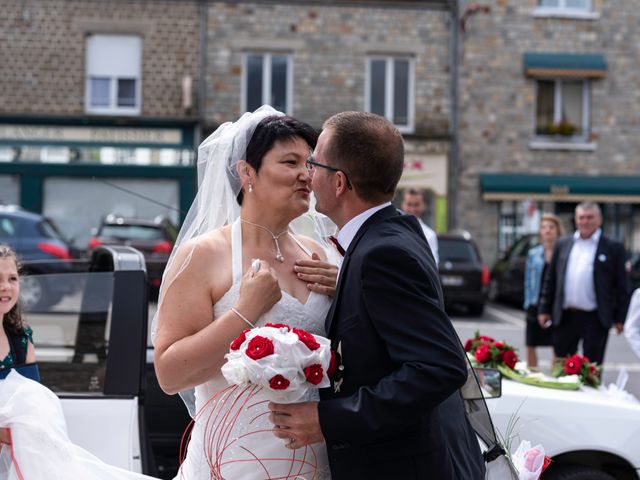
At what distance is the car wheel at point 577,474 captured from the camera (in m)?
4.46

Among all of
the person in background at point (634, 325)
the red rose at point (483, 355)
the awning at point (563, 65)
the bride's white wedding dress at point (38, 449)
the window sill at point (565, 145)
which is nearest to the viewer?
A: the bride's white wedding dress at point (38, 449)

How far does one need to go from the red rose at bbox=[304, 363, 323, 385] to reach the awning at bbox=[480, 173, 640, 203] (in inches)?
836

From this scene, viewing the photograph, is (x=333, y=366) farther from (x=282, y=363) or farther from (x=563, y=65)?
(x=563, y=65)

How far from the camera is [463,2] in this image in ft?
77.4

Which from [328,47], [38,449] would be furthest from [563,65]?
[38,449]

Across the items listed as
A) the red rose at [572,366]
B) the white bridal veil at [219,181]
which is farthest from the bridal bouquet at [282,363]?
the red rose at [572,366]

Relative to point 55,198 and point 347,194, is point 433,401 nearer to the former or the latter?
point 347,194

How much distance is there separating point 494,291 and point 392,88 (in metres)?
6.73

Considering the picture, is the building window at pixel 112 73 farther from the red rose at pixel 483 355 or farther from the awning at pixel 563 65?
the red rose at pixel 483 355

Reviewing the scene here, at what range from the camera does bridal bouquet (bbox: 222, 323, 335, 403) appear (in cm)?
238

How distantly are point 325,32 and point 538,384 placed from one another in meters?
19.7

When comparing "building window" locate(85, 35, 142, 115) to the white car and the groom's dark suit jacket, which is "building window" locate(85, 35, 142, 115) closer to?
the white car

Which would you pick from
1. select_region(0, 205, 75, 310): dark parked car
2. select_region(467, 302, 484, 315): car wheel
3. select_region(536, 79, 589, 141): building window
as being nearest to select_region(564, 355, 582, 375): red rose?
select_region(0, 205, 75, 310): dark parked car

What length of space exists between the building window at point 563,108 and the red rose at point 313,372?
22.5 m
